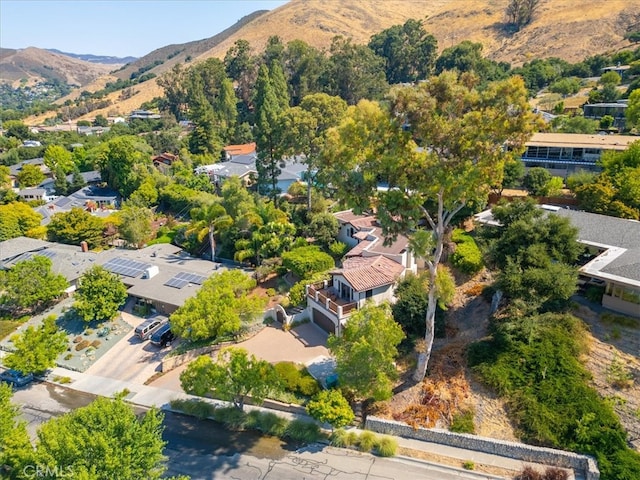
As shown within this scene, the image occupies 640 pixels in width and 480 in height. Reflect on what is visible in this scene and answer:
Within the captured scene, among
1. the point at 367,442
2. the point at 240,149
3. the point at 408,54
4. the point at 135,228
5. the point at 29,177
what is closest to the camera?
the point at 367,442

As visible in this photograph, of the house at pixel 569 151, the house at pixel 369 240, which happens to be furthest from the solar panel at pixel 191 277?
the house at pixel 569 151

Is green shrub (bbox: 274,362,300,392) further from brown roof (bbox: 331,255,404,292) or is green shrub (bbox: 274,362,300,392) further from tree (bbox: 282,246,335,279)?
tree (bbox: 282,246,335,279)

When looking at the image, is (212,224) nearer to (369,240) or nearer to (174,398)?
(369,240)

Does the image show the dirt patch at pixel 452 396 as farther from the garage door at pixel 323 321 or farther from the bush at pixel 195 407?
the bush at pixel 195 407

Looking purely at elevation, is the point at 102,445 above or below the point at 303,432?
above

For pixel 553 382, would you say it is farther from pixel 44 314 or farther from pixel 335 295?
pixel 44 314

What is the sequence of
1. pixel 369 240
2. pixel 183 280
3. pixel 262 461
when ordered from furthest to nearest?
pixel 183 280 < pixel 369 240 < pixel 262 461

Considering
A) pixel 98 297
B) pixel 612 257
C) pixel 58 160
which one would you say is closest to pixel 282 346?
pixel 98 297
